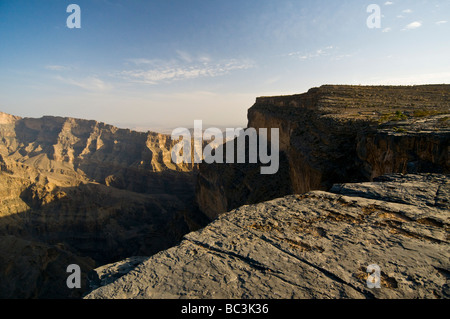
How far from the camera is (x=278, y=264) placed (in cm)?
319

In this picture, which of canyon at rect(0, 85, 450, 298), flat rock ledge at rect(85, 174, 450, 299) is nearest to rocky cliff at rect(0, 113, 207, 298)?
canyon at rect(0, 85, 450, 298)

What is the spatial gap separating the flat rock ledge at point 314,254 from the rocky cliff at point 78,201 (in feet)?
90.7

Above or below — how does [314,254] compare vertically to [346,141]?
below

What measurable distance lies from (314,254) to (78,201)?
160ft

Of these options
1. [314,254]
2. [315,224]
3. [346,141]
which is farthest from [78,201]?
[314,254]

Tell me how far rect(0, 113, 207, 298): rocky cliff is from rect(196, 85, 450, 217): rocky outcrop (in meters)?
16.8

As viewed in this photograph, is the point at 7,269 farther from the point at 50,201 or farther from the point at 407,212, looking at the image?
the point at 407,212

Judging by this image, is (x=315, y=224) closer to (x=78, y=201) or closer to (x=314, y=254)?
(x=314, y=254)

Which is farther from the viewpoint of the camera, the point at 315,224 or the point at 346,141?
the point at 346,141

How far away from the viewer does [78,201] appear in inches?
1672

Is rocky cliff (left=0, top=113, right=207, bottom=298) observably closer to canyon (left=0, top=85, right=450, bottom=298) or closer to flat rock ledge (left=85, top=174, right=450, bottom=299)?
canyon (left=0, top=85, right=450, bottom=298)
